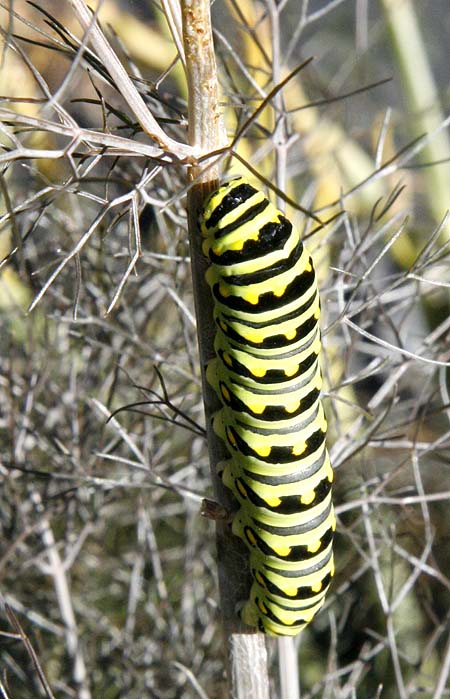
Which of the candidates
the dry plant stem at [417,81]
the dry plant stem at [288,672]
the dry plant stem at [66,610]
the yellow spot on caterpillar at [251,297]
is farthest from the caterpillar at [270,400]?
the dry plant stem at [417,81]

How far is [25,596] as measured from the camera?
1.20 meters

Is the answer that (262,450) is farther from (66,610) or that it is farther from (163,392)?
(66,610)

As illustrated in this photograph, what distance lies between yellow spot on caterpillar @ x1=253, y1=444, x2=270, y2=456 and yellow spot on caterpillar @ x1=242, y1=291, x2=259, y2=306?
0.13 metres

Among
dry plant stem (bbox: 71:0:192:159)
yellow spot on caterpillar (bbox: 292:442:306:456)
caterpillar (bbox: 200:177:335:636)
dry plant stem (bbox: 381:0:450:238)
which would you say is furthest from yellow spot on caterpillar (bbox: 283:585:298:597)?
dry plant stem (bbox: 381:0:450:238)

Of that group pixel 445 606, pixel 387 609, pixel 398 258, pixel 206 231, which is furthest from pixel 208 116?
pixel 445 606

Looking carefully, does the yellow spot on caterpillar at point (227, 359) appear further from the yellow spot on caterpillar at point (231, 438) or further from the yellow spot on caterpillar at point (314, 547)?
the yellow spot on caterpillar at point (314, 547)

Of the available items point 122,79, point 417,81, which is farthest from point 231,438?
point 417,81

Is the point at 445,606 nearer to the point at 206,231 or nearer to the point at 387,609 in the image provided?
the point at 387,609

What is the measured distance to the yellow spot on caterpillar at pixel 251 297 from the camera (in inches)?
22.7

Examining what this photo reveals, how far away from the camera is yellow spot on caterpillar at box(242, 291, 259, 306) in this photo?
1.89 ft

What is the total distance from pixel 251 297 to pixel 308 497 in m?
0.20

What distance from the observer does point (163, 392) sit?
2.45ft

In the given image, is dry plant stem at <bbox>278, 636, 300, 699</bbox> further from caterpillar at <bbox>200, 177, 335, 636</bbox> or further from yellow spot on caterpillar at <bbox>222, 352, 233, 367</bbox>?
yellow spot on caterpillar at <bbox>222, 352, 233, 367</bbox>

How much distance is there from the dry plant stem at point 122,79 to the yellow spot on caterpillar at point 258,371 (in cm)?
16
